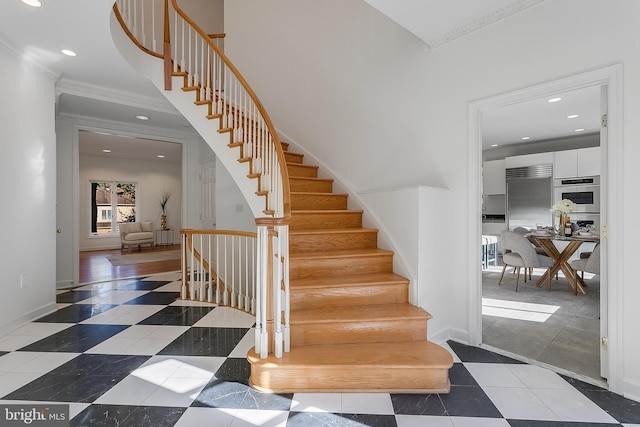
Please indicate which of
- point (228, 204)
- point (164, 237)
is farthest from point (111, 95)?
point (164, 237)

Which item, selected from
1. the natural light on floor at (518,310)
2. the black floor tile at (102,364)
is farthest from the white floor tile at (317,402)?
the natural light on floor at (518,310)

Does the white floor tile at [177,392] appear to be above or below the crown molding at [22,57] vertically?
below

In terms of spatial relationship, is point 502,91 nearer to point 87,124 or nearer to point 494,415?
point 494,415

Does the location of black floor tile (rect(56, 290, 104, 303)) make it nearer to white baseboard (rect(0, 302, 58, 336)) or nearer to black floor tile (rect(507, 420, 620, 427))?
white baseboard (rect(0, 302, 58, 336))

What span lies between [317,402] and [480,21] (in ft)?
10.2

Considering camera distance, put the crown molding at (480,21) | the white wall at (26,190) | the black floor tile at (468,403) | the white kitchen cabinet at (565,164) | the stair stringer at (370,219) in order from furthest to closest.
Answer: the white kitchen cabinet at (565,164) → the white wall at (26,190) → the stair stringer at (370,219) → the crown molding at (480,21) → the black floor tile at (468,403)

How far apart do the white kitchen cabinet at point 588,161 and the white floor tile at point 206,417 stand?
7.27m

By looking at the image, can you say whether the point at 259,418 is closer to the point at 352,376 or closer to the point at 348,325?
the point at 352,376

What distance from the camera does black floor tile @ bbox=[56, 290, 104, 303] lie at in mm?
3945

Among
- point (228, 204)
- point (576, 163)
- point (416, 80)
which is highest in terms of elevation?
point (416, 80)

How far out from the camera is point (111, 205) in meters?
9.79

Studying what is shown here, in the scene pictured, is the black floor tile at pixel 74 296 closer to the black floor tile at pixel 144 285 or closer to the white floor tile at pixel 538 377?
the black floor tile at pixel 144 285

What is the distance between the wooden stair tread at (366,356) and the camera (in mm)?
2018

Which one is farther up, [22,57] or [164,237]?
[22,57]
